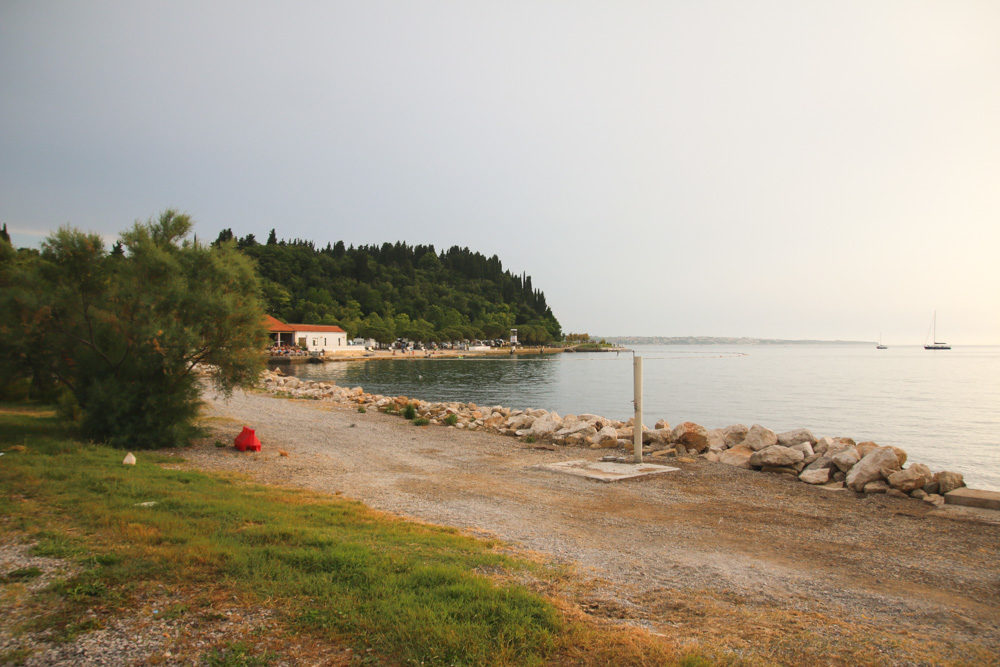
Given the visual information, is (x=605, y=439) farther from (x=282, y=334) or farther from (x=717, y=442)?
(x=282, y=334)

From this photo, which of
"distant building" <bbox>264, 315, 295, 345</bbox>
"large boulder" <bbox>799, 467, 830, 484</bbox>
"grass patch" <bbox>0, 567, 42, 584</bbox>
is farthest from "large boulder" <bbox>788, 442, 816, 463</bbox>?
"distant building" <bbox>264, 315, 295, 345</bbox>

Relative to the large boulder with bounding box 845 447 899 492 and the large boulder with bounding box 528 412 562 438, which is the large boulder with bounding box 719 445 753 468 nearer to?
the large boulder with bounding box 845 447 899 492

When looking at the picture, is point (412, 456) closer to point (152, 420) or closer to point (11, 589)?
point (152, 420)

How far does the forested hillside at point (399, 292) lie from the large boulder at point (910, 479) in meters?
104

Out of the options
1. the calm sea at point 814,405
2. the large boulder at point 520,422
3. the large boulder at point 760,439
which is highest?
the large boulder at point 760,439

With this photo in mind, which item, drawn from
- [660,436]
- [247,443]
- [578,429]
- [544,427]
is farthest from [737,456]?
[247,443]

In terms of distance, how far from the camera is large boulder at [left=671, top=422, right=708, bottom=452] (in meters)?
14.5

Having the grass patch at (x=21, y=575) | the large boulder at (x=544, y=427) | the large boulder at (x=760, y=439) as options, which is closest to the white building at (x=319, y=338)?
the large boulder at (x=544, y=427)

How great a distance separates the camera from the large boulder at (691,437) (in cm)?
1451

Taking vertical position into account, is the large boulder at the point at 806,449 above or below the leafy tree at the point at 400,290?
below

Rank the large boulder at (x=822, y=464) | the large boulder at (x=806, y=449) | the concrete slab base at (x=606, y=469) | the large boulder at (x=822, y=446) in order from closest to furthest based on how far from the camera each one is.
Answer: the concrete slab base at (x=606, y=469) < the large boulder at (x=822, y=464) < the large boulder at (x=806, y=449) < the large boulder at (x=822, y=446)

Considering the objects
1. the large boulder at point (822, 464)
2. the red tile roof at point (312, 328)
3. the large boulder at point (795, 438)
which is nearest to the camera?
the large boulder at point (822, 464)

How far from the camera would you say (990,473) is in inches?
680

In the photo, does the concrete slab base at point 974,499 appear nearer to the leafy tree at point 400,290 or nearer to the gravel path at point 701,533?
the gravel path at point 701,533
